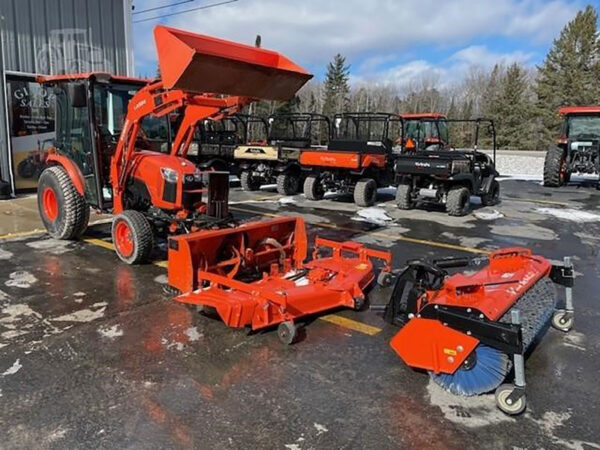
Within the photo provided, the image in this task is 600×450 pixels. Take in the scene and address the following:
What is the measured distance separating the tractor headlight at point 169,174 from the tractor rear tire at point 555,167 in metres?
14.1

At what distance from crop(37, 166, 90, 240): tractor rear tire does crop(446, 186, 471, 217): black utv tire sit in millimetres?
6947

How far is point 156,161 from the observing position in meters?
6.33

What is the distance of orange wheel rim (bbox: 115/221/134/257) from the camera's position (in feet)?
Result: 19.8

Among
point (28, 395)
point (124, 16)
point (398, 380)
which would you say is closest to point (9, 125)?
point (124, 16)

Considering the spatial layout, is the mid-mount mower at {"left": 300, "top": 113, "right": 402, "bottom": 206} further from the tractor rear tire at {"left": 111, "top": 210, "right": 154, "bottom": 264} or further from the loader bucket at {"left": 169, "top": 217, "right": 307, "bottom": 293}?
the tractor rear tire at {"left": 111, "top": 210, "right": 154, "bottom": 264}

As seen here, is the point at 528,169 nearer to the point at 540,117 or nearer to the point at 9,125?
the point at 540,117

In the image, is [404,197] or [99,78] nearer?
[99,78]

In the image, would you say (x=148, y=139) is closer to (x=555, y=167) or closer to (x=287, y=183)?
(x=287, y=183)

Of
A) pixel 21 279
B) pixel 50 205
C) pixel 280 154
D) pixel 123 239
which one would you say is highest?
pixel 280 154

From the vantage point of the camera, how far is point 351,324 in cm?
Answer: 442

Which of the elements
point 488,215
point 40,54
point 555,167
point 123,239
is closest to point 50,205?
point 123,239

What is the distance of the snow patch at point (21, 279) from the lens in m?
5.27

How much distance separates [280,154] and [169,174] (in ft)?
25.0

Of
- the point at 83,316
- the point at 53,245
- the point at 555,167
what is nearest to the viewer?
the point at 83,316
